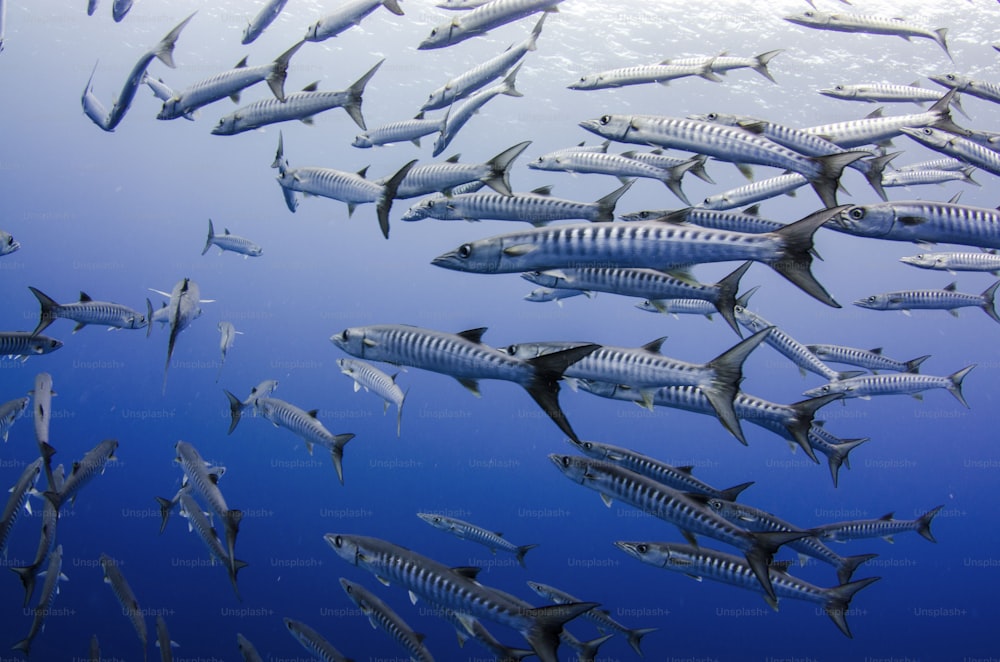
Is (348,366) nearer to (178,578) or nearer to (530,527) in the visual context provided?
(178,578)

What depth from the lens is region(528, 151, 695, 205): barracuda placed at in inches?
Answer: 207

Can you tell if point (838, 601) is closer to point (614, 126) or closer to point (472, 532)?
point (472, 532)

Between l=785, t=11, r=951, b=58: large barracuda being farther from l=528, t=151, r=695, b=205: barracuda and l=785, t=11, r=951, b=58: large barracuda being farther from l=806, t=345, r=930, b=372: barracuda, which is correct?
l=806, t=345, r=930, b=372: barracuda

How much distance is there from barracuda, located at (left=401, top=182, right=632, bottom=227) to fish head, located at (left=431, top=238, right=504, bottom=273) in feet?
3.67

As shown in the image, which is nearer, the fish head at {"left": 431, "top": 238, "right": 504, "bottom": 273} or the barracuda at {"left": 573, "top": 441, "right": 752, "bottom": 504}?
the fish head at {"left": 431, "top": 238, "right": 504, "bottom": 273}

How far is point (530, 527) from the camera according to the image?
36.3 m

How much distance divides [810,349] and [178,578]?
17800 mm

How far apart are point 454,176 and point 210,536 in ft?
12.7

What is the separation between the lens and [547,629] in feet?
13.8

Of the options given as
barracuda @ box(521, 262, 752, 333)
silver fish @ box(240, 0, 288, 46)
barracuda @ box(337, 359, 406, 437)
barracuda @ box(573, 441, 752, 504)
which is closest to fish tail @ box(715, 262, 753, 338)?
barracuda @ box(521, 262, 752, 333)

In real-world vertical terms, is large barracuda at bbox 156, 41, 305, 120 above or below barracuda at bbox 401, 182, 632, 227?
above

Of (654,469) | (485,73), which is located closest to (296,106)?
(485,73)

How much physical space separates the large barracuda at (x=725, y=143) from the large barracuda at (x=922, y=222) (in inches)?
8.0

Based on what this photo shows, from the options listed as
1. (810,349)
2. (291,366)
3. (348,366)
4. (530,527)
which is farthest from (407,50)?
(291,366)
